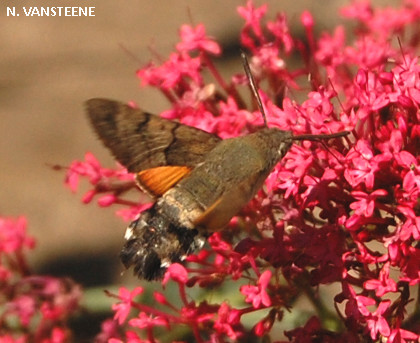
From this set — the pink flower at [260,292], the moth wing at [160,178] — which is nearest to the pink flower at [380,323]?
the pink flower at [260,292]

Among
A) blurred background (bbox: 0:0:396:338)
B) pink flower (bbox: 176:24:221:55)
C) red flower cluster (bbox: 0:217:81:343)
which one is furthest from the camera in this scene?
blurred background (bbox: 0:0:396:338)

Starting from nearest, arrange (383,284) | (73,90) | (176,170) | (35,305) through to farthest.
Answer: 1. (383,284)
2. (176,170)
3. (35,305)
4. (73,90)

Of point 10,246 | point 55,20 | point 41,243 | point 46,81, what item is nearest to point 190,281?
point 10,246

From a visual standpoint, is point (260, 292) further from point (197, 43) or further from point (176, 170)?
point (197, 43)

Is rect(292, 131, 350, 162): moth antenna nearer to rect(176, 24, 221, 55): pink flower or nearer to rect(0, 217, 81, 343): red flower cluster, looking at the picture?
rect(176, 24, 221, 55): pink flower

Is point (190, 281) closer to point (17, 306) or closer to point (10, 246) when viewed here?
point (17, 306)

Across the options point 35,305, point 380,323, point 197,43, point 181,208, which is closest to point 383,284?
point 380,323

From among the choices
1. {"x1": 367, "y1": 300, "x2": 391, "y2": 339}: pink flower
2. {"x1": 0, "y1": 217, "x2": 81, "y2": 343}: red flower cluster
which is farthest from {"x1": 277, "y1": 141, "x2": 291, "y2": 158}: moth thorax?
{"x1": 0, "y1": 217, "x2": 81, "y2": 343}: red flower cluster

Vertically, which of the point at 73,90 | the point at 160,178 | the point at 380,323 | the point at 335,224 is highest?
the point at 73,90
